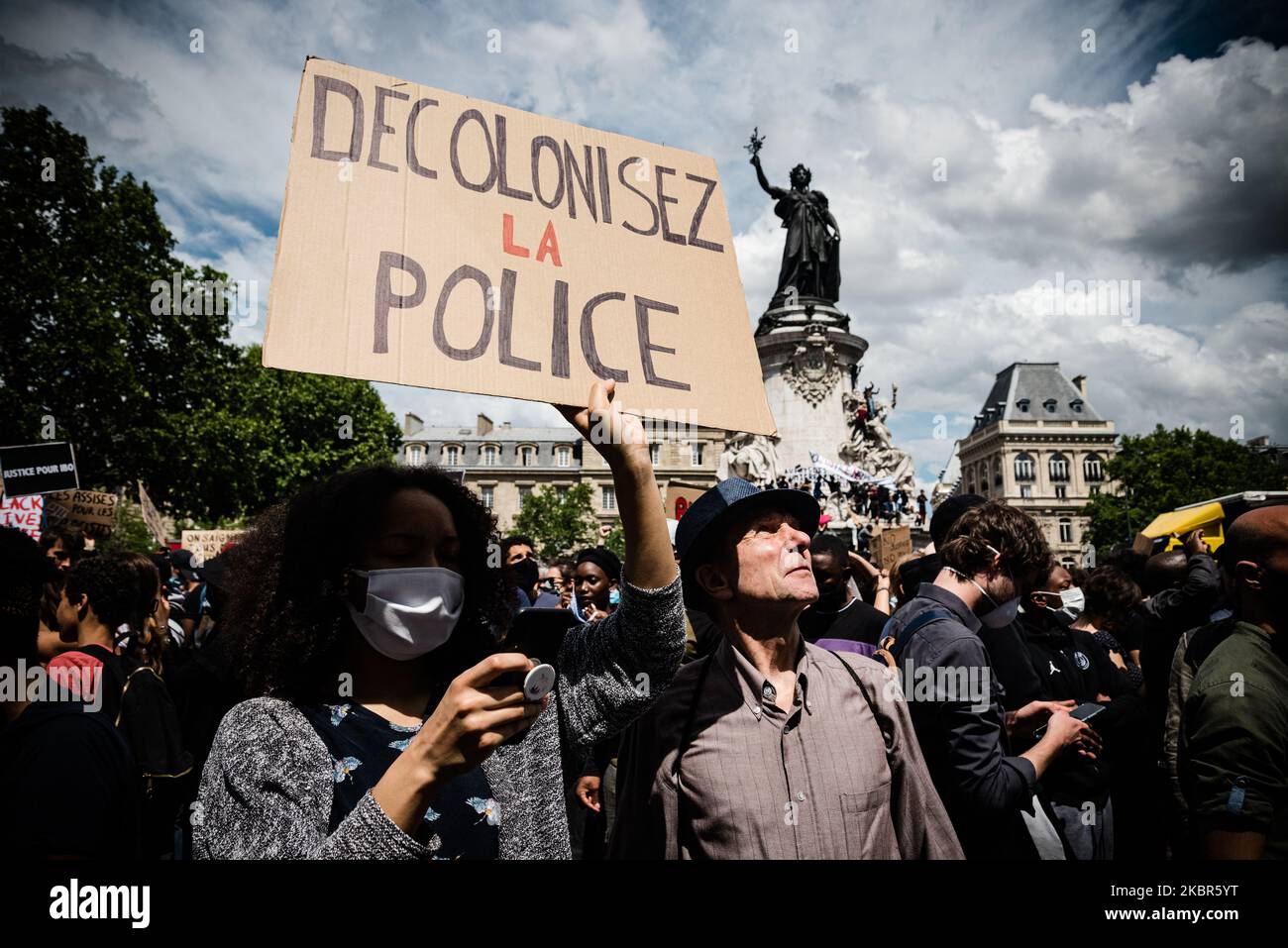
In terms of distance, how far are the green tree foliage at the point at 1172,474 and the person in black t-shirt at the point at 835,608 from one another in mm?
52184

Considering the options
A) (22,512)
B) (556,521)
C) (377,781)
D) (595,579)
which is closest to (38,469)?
(22,512)

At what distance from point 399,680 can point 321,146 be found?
1.42m

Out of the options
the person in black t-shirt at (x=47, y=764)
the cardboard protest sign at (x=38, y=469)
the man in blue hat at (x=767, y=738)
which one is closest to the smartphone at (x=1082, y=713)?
the man in blue hat at (x=767, y=738)

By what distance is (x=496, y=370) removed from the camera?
Answer: 6.60 feet

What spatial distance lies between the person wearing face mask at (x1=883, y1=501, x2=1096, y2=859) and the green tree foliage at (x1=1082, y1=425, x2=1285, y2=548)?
5355cm

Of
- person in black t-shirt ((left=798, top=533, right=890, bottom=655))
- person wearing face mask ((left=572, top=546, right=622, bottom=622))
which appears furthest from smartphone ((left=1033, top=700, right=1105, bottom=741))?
person wearing face mask ((left=572, top=546, right=622, bottom=622))

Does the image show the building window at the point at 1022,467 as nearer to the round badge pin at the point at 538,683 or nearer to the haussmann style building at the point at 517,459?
the haussmann style building at the point at 517,459

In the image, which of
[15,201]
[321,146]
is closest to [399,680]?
[321,146]

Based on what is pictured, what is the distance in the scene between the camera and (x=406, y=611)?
1.77 metres

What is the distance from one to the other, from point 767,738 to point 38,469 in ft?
28.4

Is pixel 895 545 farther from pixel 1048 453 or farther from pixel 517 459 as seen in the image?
pixel 1048 453

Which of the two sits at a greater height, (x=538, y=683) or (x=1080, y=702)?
(x=538, y=683)

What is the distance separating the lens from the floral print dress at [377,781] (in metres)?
1.57
